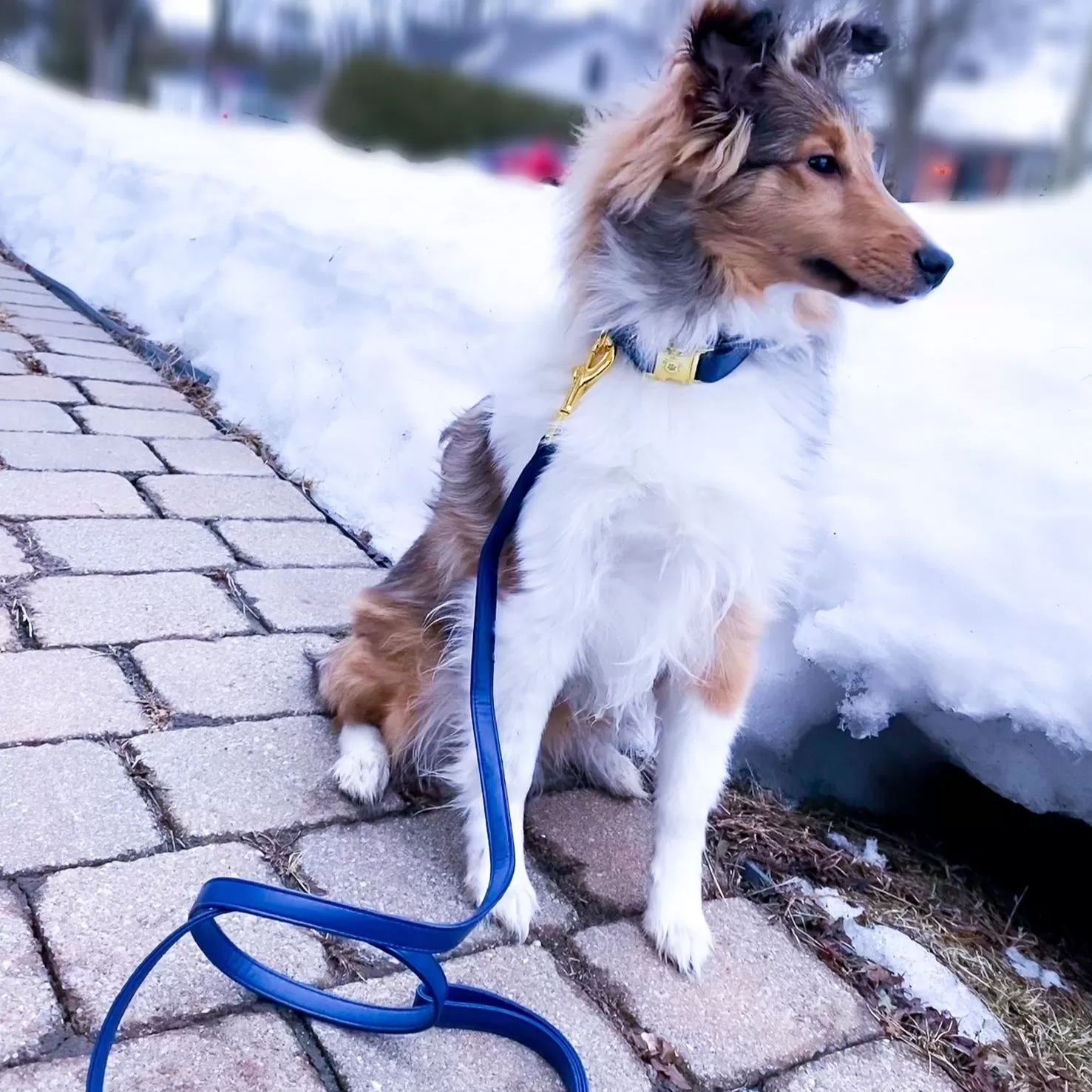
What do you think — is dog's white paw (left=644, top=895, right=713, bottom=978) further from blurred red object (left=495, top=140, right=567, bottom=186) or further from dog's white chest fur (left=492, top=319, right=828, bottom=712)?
blurred red object (left=495, top=140, right=567, bottom=186)

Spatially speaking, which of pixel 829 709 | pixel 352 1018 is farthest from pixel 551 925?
pixel 829 709

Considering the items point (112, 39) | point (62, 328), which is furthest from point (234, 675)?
point (112, 39)

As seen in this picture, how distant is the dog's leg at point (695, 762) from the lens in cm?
208

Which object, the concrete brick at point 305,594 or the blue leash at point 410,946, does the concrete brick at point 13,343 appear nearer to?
the concrete brick at point 305,594

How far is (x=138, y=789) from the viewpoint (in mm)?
2107

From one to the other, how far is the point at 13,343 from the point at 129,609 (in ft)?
9.40

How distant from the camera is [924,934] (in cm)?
226

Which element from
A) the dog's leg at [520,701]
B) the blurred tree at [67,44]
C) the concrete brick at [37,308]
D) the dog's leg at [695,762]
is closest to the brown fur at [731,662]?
the dog's leg at [695,762]

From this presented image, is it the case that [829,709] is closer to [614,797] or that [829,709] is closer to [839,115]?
[614,797]

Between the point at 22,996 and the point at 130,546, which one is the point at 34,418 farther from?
Answer: the point at 22,996

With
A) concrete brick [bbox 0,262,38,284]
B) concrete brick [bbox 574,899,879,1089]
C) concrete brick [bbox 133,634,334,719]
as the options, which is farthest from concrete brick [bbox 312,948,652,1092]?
concrete brick [bbox 0,262,38,284]

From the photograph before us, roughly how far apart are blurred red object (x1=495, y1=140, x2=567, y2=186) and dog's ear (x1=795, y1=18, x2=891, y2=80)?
55 centimetres

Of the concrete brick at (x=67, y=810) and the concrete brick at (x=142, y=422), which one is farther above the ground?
the concrete brick at (x=67, y=810)

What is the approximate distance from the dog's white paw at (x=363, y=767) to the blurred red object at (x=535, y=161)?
1.33m
